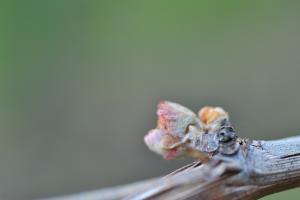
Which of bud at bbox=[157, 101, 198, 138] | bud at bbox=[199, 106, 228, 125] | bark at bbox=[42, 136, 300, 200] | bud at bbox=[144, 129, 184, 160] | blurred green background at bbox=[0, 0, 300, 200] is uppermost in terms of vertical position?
blurred green background at bbox=[0, 0, 300, 200]

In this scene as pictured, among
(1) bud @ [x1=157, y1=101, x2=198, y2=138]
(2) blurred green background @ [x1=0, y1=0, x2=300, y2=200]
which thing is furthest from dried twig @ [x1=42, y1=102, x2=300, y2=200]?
(2) blurred green background @ [x1=0, y1=0, x2=300, y2=200]

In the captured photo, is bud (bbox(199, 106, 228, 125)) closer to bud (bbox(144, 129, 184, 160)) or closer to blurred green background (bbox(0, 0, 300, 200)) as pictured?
bud (bbox(144, 129, 184, 160))

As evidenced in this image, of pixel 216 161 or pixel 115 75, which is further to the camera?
pixel 115 75

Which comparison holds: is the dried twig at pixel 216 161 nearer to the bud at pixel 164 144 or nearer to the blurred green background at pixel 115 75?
the bud at pixel 164 144

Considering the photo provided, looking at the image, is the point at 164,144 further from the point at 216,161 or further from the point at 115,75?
the point at 115,75

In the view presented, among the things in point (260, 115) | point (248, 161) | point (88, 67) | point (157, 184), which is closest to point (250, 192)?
point (248, 161)

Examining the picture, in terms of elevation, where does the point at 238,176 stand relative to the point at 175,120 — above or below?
below

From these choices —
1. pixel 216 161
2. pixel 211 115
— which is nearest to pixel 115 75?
pixel 211 115

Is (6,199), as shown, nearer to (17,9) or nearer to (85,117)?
(85,117)
